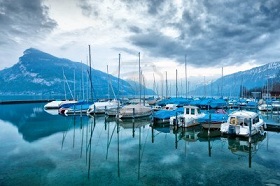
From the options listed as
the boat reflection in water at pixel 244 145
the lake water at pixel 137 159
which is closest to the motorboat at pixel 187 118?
the lake water at pixel 137 159

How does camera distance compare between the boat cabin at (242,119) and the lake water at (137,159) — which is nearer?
the lake water at (137,159)

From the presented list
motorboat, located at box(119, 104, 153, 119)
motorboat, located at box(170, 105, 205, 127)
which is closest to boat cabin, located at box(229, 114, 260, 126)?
motorboat, located at box(170, 105, 205, 127)

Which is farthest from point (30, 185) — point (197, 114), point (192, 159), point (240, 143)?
point (197, 114)

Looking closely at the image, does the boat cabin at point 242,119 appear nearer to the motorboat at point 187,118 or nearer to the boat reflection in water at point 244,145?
the boat reflection in water at point 244,145

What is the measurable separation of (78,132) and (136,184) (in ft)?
65.6

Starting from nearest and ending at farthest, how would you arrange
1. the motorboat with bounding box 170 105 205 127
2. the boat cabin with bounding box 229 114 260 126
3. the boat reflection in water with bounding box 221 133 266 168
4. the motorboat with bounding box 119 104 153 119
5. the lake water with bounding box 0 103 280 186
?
the lake water with bounding box 0 103 280 186, the boat reflection in water with bounding box 221 133 266 168, the boat cabin with bounding box 229 114 260 126, the motorboat with bounding box 170 105 205 127, the motorboat with bounding box 119 104 153 119

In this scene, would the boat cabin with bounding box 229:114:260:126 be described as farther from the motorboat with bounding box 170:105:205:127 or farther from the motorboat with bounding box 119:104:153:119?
the motorboat with bounding box 119:104:153:119

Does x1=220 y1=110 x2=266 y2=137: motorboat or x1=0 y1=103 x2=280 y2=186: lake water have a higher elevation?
x1=220 y1=110 x2=266 y2=137: motorboat

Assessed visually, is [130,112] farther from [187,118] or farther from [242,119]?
[242,119]

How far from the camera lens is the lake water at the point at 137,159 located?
14602mm

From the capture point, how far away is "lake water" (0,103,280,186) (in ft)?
47.9

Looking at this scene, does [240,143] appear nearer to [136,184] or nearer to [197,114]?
[197,114]

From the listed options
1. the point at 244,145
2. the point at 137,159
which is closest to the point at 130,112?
the point at 244,145

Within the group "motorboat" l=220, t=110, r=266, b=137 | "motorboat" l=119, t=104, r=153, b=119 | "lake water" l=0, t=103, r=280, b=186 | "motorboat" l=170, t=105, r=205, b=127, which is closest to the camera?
Answer: "lake water" l=0, t=103, r=280, b=186
